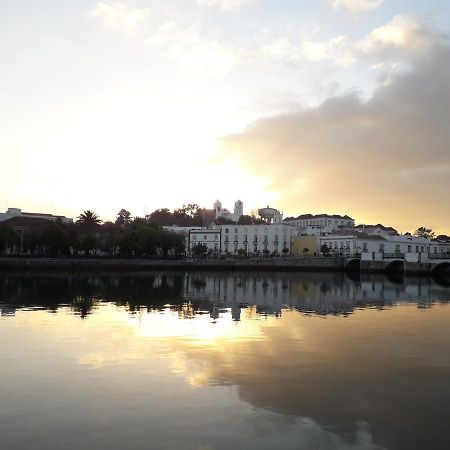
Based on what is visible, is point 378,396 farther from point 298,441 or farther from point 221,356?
point 221,356

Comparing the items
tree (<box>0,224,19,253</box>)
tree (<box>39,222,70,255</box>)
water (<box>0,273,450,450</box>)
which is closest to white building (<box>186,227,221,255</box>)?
tree (<box>39,222,70,255</box>)

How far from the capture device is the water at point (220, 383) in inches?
393

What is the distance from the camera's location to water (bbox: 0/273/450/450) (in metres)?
9.98

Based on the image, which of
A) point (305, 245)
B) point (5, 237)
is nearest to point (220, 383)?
point (5, 237)

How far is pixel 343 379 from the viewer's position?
14.3 metres

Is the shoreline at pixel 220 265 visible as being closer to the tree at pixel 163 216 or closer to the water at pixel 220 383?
the water at pixel 220 383

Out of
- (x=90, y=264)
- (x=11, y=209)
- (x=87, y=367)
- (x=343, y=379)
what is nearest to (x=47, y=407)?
(x=87, y=367)

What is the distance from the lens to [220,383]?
13570 millimetres

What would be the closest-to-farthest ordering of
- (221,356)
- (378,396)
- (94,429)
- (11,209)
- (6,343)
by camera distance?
1. (94,429)
2. (378,396)
3. (221,356)
4. (6,343)
5. (11,209)

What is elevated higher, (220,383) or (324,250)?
(324,250)

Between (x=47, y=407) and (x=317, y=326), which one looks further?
(x=317, y=326)

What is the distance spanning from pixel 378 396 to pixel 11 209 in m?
152

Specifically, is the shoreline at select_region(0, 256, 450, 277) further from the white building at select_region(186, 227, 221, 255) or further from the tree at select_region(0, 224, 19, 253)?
the white building at select_region(186, 227, 221, 255)

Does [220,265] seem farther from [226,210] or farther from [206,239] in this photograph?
[226,210]
